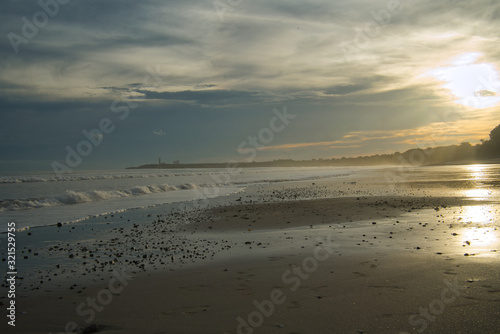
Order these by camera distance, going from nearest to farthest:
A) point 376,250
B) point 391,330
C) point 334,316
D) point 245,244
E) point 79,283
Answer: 1. point 391,330
2. point 334,316
3. point 79,283
4. point 376,250
5. point 245,244

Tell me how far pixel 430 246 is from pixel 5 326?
10.1 m

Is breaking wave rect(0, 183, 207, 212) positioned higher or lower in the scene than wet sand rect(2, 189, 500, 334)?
higher

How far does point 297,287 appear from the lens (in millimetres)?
7289

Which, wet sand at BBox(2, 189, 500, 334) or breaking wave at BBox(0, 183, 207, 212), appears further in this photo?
breaking wave at BBox(0, 183, 207, 212)

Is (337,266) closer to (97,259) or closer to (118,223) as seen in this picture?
(97,259)

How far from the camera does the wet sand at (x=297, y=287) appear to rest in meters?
5.62

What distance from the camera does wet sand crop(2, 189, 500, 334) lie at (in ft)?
18.4

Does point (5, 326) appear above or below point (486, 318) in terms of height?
above

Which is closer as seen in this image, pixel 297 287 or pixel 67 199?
pixel 297 287

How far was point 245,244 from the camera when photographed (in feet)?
40.2

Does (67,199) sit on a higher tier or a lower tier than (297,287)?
higher

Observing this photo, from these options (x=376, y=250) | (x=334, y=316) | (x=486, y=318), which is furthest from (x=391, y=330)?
(x=376, y=250)

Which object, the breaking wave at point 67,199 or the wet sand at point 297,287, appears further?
the breaking wave at point 67,199

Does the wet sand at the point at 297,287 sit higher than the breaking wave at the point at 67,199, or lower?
lower
